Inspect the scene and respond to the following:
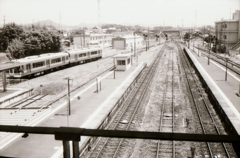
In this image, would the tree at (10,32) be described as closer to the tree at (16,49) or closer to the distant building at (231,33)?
the tree at (16,49)

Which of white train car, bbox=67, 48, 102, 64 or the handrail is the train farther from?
the handrail

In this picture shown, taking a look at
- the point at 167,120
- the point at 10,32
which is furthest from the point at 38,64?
the point at 167,120

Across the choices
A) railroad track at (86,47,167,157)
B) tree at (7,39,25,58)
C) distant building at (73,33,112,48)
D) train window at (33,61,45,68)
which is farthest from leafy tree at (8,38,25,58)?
distant building at (73,33,112,48)

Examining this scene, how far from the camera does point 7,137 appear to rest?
8.15 m

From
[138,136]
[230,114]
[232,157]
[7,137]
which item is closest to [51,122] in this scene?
[7,137]

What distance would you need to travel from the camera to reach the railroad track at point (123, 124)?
7.86 metres

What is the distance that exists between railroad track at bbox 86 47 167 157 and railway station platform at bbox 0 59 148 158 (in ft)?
1.71

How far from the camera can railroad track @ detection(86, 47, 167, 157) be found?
7.86 m

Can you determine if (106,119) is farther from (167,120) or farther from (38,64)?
(38,64)

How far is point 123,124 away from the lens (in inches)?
416

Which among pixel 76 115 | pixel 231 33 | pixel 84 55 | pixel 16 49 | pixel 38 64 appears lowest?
pixel 76 115

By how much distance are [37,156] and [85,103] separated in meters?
5.75

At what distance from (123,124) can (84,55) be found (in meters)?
22.0

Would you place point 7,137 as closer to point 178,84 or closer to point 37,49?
point 178,84
